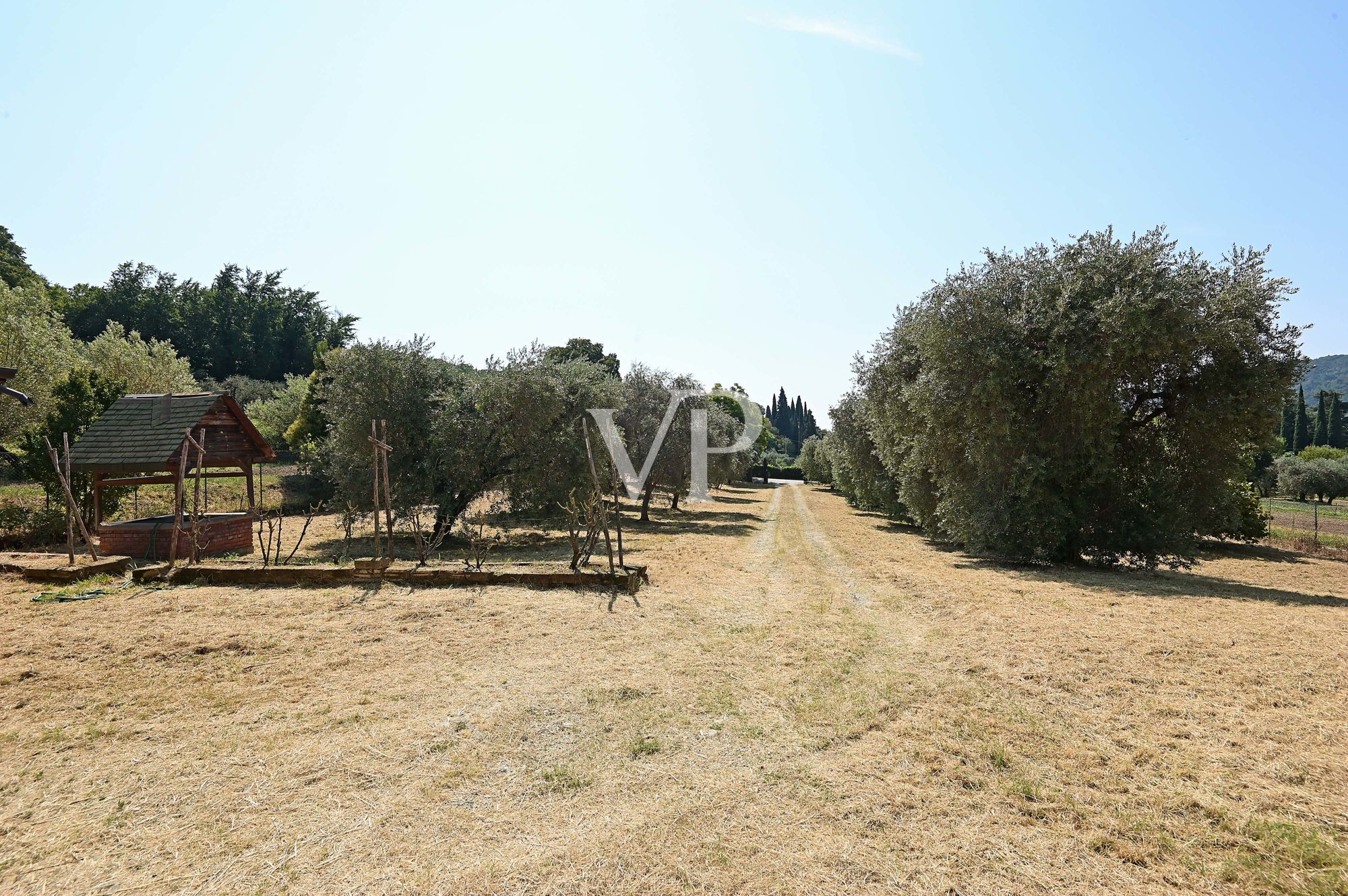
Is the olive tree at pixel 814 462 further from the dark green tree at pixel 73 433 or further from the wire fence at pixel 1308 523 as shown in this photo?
the dark green tree at pixel 73 433

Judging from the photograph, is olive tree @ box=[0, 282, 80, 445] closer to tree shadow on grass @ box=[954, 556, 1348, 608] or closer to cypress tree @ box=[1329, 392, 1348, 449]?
tree shadow on grass @ box=[954, 556, 1348, 608]

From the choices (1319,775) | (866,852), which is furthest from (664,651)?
(1319,775)

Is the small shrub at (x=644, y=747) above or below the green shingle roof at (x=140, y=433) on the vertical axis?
below

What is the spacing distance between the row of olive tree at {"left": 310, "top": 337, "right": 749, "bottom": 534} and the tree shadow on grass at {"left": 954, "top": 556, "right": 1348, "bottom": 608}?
34.6 feet

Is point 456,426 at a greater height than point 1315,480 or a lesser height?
greater

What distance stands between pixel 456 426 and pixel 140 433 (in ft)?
21.9

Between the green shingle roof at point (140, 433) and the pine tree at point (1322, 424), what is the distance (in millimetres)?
104090

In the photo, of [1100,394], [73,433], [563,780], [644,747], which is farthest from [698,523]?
[563,780]

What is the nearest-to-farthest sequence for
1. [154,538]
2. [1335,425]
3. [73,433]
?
[154,538] < [73,433] < [1335,425]

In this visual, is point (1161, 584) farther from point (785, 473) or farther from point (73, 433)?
point (785, 473)

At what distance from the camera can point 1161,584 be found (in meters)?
12.6

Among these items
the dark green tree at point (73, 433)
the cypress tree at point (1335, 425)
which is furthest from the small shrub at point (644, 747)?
the cypress tree at point (1335, 425)

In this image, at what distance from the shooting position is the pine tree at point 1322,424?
3031 inches

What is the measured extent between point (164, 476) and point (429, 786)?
1433 centimetres
